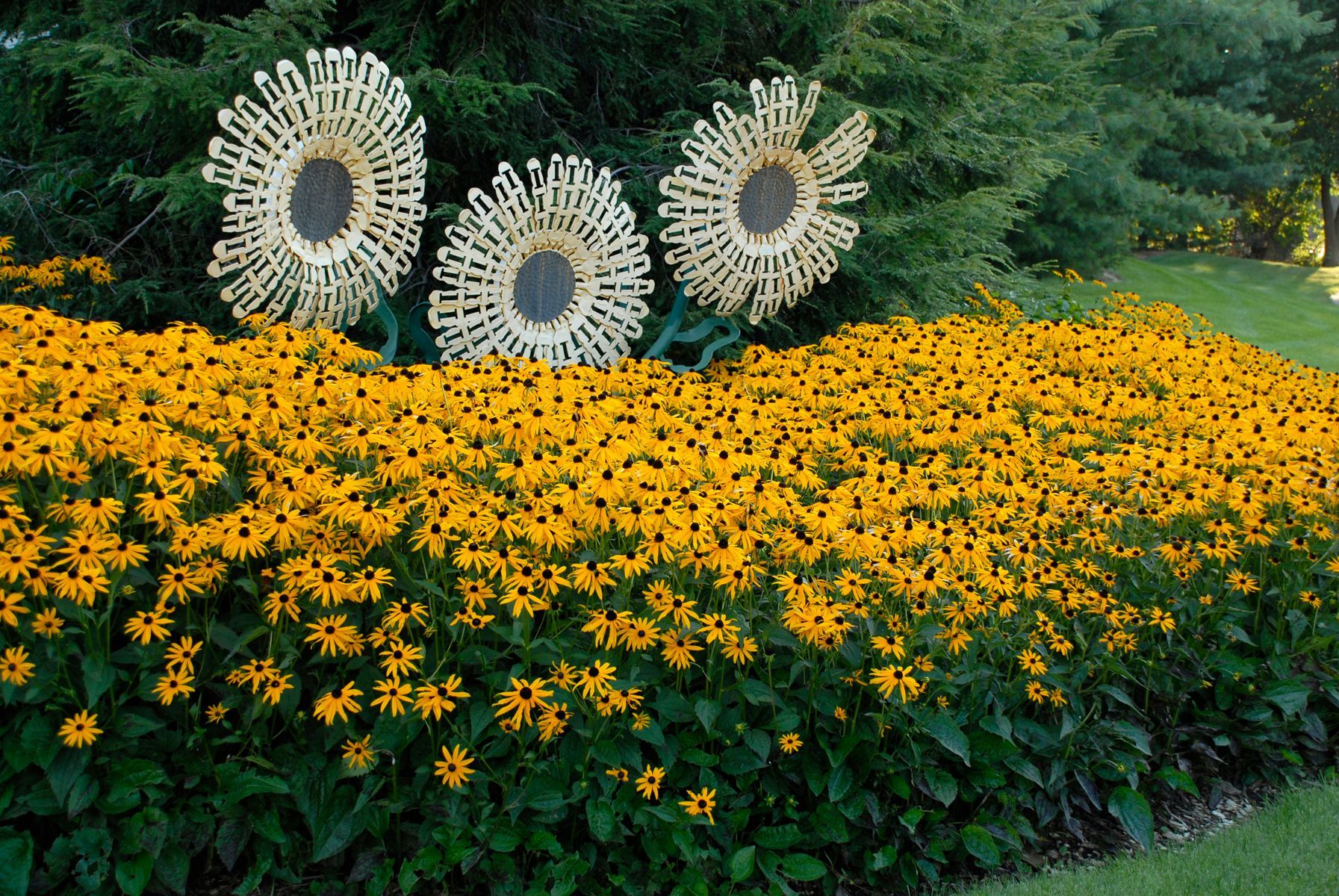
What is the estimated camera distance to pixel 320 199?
4602 mm

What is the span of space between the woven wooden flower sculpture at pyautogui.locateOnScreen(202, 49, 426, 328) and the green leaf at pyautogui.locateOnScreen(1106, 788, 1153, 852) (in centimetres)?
315

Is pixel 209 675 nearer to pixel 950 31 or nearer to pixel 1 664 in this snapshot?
pixel 1 664

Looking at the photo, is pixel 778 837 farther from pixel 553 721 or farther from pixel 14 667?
pixel 14 667

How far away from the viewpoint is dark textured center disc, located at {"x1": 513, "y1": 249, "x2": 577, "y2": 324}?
16.8ft

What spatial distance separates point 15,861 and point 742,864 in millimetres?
1576

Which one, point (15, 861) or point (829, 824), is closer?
point (15, 861)

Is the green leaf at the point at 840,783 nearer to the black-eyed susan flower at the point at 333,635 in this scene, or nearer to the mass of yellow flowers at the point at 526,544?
the mass of yellow flowers at the point at 526,544

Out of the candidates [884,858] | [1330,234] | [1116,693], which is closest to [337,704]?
[884,858]

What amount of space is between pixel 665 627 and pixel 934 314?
497 centimetres

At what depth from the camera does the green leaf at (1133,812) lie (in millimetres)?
2979

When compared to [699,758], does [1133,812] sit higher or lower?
lower

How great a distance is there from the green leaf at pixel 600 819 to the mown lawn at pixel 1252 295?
429 inches

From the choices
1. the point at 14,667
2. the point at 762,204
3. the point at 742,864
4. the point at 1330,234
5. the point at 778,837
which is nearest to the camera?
the point at 14,667

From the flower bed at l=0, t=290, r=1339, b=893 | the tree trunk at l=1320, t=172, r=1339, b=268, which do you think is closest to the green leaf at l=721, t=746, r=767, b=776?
the flower bed at l=0, t=290, r=1339, b=893
